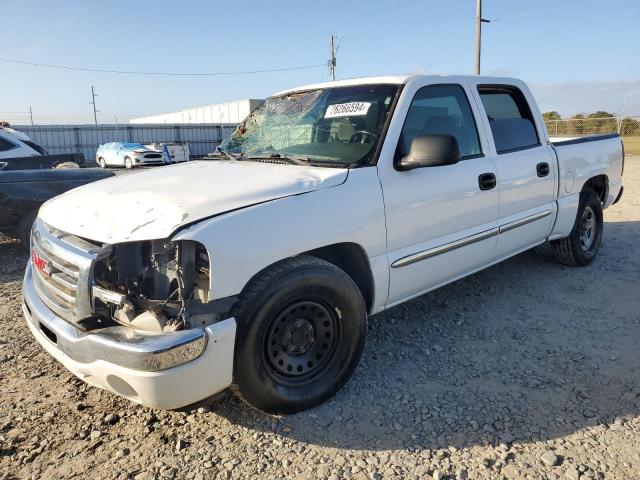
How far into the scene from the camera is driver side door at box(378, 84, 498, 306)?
124 inches

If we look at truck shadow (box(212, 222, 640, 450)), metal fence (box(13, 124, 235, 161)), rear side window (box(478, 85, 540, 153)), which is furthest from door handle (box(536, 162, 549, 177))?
metal fence (box(13, 124, 235, 161))

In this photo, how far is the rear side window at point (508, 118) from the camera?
162 inches

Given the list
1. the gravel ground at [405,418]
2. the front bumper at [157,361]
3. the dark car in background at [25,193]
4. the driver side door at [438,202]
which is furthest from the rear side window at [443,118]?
the dark car in background at [25,193]

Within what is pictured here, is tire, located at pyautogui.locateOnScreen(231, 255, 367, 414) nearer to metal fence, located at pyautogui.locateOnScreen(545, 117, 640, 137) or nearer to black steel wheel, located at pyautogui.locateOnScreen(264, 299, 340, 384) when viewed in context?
black steel wheel, located at pyautogui.locateOnScreen(264, 299, 340, 384)

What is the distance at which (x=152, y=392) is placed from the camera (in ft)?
7.44

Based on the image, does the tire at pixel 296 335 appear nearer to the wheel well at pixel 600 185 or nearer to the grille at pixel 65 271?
the grille at pixel 65 271

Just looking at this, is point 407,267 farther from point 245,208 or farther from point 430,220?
point 245,208

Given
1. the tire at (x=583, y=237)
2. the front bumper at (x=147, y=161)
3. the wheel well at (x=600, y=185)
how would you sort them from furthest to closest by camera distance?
the front bumper at (x=147, y=161), the wheel well at (x=600, y=185), the tire at (x=583, y=237)

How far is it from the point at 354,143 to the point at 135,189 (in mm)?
1389

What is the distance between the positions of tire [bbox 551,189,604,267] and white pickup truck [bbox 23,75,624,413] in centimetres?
122

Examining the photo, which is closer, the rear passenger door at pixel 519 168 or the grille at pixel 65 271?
the grille at pixel 65 271

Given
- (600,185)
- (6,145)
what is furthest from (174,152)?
(600,185)

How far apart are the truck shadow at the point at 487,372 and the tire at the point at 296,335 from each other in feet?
0.58

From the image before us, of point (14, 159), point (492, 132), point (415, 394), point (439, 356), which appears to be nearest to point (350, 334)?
point (415, 394)
